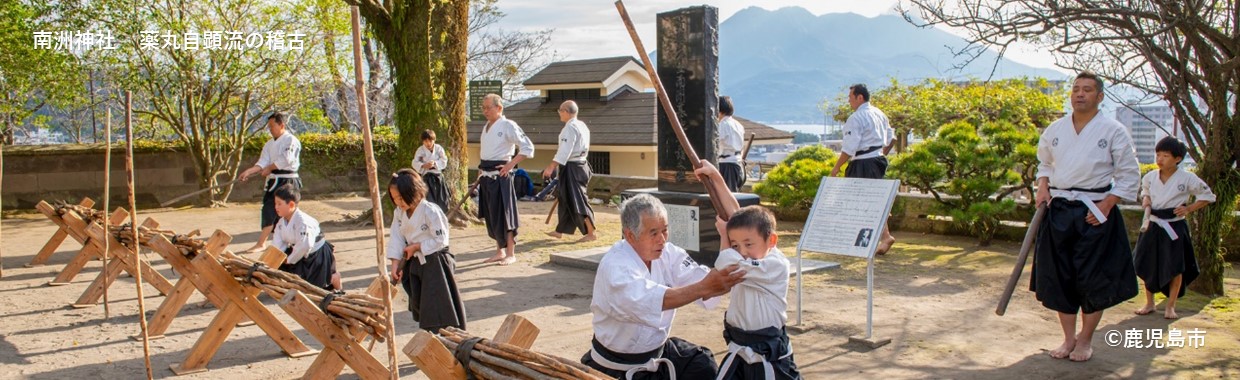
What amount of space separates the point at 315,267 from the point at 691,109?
3.71 m

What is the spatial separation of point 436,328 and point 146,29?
40.8 feet

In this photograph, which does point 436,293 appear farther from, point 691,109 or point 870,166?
point 870,166

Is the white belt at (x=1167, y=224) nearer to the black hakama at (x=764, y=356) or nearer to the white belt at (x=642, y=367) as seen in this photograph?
the black hakama at (x=764, y=356)

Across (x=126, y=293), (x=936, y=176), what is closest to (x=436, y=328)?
(x=126, y=293)

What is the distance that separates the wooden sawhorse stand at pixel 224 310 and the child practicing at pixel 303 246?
0.97 meters

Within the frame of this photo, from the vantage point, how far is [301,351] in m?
6.11

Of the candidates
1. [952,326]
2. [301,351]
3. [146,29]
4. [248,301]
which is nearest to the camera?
[248,301]

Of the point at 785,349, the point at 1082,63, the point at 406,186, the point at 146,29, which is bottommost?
the point at 785,349

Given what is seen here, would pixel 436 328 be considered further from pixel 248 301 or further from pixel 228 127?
pixel 228 127

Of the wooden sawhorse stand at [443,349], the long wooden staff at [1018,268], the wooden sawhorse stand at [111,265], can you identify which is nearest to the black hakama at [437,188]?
the wooden sawhorse stand at [111,265]

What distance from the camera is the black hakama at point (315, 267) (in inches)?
272

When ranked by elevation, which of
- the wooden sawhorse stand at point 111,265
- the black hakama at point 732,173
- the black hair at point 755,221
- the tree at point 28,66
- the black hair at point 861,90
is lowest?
the wooden sawhorse stand at point 111,265

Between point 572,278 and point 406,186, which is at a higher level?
point 406,186

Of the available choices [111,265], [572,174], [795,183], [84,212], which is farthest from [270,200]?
[795,183]
